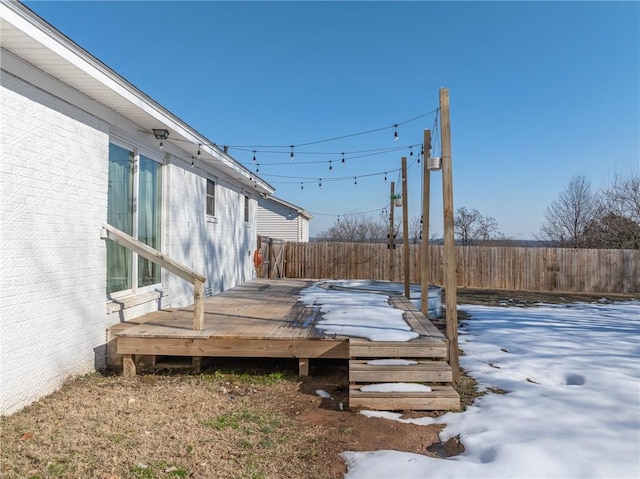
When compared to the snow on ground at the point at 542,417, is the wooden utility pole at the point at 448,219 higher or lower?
higher

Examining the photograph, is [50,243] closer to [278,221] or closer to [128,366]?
[128,366]

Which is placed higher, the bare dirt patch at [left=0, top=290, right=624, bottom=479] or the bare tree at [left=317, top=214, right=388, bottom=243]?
the bare tree at [left=317, top=214, right=388, bottom=243]

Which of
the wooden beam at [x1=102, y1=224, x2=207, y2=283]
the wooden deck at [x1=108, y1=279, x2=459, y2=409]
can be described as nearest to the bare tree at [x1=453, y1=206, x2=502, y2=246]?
the wooden deck at [x1=108, y1=279, x2=459, y2=409]

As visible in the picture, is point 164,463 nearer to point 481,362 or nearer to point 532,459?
point 532,459

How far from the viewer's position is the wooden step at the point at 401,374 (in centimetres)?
358

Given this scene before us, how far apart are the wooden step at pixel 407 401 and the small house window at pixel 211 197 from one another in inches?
228

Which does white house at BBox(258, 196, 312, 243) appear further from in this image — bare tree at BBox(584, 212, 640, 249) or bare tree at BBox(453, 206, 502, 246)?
bare tree at BBox(584, 212, 640, 249)

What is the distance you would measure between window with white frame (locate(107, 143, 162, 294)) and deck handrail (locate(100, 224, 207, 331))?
0.72 feet

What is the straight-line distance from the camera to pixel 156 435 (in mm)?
2795

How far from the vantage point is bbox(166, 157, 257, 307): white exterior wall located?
636 cm

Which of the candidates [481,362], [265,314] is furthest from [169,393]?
[481,362]

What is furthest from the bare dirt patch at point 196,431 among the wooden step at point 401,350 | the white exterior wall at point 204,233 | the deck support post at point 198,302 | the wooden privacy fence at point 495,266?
the wooden privacy fence at point 495,266

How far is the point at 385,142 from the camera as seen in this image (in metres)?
9.63

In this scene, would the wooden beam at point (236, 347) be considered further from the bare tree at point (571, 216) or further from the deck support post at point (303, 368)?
the bare tree at point (571, 216)
